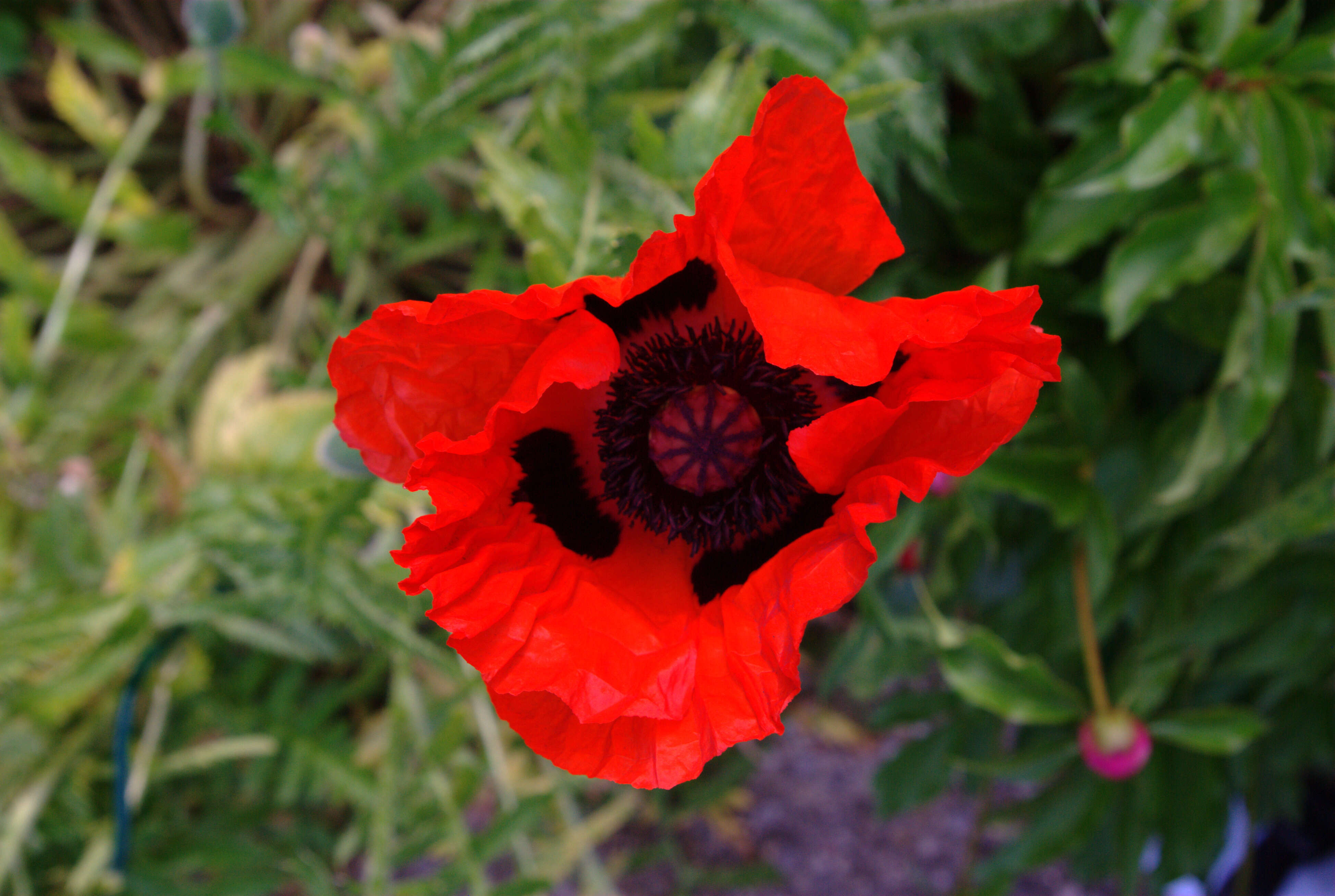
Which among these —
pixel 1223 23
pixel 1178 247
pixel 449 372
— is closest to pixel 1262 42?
pixel 1223 23

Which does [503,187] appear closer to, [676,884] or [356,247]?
[356,247]

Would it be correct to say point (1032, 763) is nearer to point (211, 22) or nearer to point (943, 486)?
point (943, 486)

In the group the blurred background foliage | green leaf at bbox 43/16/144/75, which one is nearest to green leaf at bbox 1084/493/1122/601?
the blurred background foliage

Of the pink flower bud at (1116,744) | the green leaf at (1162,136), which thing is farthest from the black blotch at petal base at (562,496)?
the pink flower bud at (1116,744)

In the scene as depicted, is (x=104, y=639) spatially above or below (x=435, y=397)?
below

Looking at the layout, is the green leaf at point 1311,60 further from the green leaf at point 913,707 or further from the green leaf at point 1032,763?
the green leaf at point 913,707

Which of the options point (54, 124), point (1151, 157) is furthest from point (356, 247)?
point (54, 124)
